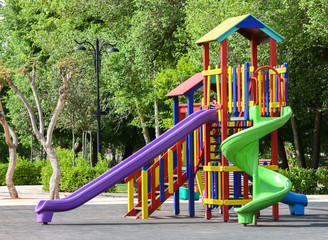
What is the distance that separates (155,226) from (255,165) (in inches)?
96.2

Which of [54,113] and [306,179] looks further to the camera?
[306,179]

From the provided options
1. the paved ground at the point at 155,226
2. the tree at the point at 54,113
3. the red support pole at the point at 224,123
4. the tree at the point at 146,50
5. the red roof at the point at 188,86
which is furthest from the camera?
the tree at the point at 146,50

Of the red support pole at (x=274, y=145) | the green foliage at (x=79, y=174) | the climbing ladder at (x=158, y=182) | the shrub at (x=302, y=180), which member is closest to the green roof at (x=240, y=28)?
the red support pole at (x=274, y=145)

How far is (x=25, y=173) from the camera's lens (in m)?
33.1

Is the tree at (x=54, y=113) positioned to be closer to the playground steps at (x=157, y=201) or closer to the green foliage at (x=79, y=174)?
the green foliage at (x=79, y=174)

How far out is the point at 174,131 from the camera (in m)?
14.8

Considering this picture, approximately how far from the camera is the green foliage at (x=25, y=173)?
108 feet

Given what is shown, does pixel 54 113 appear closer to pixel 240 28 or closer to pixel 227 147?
pixel 240 28

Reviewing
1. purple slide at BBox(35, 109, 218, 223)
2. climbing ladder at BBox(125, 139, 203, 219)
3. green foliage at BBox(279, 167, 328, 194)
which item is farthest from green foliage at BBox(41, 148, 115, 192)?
purple slide at BBox(35, 109, 218, 223)

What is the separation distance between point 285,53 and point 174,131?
1322 centimetres

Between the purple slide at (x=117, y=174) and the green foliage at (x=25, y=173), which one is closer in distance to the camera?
the purple slide at (x=117, y=174)

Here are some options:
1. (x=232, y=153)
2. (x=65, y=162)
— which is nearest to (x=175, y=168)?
(x=232, y=153)

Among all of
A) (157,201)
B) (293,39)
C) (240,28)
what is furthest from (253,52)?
(293,39)

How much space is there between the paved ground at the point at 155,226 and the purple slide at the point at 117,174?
387 mm
